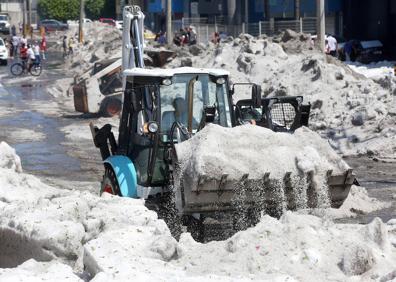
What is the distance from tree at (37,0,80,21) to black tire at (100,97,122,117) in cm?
7397

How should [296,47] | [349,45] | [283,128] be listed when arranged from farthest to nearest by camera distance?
1. [349,45]
2. [296,47]
3. [283,128]

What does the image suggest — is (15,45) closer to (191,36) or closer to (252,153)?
(191,36)

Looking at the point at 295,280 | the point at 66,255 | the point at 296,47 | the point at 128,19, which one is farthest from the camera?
the point at 296,47

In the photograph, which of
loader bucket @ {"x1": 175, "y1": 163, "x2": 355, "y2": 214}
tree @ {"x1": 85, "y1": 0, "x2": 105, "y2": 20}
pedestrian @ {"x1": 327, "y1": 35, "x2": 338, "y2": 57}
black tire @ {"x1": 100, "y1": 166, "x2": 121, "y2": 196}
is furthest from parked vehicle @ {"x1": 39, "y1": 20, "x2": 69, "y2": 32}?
loader bucket @ {"x1": 175, "y1": 163, "x2": 355, "y2": 214}

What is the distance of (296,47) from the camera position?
3041 centimetres

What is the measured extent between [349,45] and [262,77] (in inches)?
663

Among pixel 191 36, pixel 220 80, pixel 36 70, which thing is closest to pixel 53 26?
pixel 191 36

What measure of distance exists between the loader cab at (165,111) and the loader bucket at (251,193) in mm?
989

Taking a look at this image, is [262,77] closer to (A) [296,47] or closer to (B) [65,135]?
(A) [296,47]

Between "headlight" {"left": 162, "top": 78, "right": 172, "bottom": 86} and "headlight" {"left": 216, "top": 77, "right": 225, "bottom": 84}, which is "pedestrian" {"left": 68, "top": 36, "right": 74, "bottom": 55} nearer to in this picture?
"headlight" {"left": 216, "top": 77, "right": 225, "bottom": 84}

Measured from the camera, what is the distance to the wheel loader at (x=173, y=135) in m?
10.8

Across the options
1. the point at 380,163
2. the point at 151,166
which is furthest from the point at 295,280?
the point at 380,163

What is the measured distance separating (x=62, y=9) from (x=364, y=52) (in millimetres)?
63712

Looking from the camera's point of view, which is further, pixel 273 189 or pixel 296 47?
pixel 296 47
